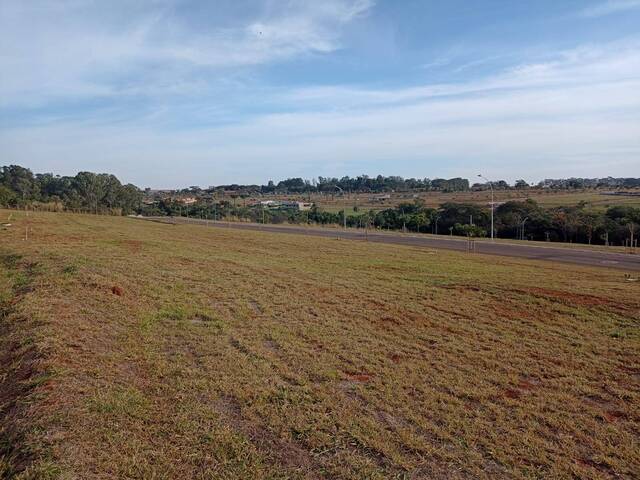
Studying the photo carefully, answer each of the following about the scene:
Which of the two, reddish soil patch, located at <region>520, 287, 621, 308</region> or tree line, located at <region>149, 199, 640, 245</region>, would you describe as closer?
reddish soil patch, located at <region>520, 287, 621, 308</region>

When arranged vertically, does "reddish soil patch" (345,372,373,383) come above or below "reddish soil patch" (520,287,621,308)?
above

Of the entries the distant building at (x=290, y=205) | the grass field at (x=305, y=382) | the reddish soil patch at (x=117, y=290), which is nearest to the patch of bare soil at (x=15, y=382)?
the grass field at (x=305, y=382)

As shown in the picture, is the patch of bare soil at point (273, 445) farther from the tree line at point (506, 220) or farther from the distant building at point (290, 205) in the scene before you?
the distant building at point (290, 205)

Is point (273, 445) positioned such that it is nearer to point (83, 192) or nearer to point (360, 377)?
point (360, 377)

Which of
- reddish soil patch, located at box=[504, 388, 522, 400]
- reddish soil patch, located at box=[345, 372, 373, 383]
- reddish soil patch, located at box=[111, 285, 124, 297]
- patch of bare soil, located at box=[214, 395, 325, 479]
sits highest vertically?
reddish soil patch, located at box=[111, 285, 124, 297]

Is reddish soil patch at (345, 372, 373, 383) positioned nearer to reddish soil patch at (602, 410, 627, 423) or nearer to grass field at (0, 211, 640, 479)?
grass field at (0, 211, 640, 479)

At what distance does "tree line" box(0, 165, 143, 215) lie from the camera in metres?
60.4

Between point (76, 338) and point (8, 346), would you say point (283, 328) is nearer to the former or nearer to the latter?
point (76, 338)

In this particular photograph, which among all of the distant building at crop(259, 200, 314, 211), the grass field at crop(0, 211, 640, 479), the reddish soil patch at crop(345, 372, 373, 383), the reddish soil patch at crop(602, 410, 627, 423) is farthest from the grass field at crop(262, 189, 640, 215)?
the reddish soil patch at crop(345, 372, 373, 383)

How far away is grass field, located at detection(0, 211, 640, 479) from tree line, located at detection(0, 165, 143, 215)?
53599 millimetres

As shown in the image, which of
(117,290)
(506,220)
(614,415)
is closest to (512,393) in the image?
(614,415)

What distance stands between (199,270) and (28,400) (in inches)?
341

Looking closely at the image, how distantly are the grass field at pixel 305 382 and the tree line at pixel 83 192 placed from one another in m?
53.6

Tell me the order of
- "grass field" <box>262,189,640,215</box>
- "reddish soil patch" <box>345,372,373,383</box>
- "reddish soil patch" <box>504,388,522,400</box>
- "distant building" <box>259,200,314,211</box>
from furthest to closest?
"distant building" <box>259,200,314,211</box>
"grass field" <box>262,189,640,215</box>
"reddish soil patch" <box>345,372,373,383</box>
"reddish soil patch" <box>504,388,522,400</box>
